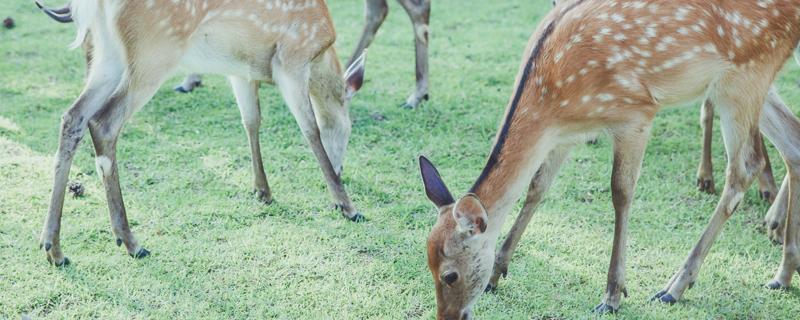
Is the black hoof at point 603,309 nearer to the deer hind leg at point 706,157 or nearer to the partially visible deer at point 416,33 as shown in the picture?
the deer hind leg at point 706,157

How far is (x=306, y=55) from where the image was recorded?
4172 mm

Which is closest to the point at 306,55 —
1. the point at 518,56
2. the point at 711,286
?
the point at 711,286

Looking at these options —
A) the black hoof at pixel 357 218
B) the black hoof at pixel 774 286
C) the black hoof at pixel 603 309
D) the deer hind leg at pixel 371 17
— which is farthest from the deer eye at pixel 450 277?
the deer hind leg at pixel 371 17

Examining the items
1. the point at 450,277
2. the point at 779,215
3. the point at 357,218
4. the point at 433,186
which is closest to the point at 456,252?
Answer: the point at 450,277

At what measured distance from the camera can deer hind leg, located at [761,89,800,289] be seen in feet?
11.1

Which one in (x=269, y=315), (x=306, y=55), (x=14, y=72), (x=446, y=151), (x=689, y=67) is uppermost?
(x=689, y=67)

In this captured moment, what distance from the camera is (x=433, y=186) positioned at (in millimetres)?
2943

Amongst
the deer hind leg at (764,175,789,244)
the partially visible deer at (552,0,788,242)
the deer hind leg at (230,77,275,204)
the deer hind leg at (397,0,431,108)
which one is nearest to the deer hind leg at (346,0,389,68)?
the deer hind leg at (397,0,431,108)

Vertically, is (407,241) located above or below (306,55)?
below

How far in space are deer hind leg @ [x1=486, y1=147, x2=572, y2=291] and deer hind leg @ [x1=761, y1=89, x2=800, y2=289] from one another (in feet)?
3.98

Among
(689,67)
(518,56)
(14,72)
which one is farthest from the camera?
(518,56)

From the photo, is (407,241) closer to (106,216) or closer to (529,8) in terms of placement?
(106,216)

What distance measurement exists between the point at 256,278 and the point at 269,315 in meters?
0.36

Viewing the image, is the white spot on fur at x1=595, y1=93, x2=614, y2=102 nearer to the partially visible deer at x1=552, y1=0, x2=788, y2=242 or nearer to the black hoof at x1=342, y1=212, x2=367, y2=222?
the partially visible deer at x1=552, y1=0, x2=788, y2=242
